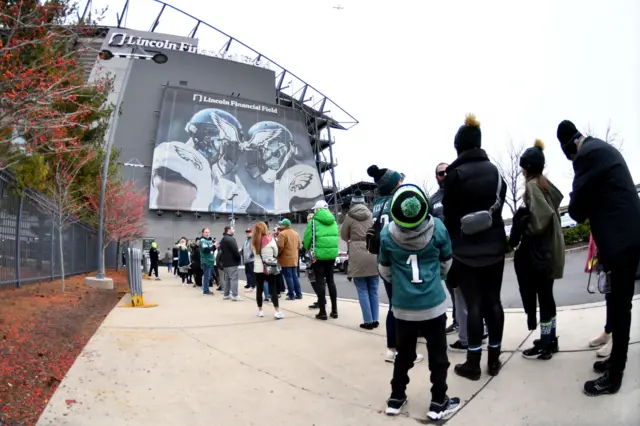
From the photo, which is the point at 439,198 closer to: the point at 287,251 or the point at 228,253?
the point at 287,251

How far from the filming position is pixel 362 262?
577cm

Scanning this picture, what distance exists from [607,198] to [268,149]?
56.0 metres

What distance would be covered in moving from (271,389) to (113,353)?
2.10m

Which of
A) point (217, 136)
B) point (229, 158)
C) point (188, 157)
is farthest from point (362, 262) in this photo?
point (217, 136)

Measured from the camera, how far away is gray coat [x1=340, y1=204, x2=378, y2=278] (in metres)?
5.73

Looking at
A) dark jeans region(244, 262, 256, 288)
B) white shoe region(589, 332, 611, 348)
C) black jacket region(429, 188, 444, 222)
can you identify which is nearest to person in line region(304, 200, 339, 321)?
black jacket region(429, 188, 444, 222)

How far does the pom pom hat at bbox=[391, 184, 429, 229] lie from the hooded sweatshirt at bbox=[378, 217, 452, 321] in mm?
75

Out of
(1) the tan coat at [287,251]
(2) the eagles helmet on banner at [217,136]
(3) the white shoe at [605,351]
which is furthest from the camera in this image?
(2) the eagles helmet on banner at [217,136]

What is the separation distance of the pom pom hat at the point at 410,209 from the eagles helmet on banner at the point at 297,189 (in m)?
54.1

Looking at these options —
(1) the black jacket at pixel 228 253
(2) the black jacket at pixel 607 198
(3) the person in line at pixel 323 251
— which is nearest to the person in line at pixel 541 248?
(2) the black jacket at pixel 607 198

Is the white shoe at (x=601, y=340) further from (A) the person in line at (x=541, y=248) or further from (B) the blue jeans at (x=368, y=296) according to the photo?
(B) the blue jeans at (x=368, y=296)

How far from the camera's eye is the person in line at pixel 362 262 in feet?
18.8

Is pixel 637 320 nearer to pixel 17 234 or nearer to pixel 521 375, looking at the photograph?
pixel 521 375

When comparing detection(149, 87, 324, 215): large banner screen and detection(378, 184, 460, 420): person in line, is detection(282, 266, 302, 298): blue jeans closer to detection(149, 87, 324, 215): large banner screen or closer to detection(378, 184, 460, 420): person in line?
detection(378, 184, 460, 420): person in line
